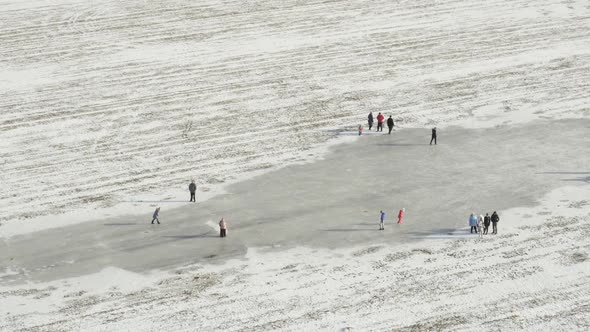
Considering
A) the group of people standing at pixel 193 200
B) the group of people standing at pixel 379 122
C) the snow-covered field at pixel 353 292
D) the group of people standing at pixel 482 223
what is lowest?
the snow-covered field at pixel 353 292

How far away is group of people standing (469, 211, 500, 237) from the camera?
36906 mm

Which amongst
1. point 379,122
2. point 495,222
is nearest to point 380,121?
point 379,122

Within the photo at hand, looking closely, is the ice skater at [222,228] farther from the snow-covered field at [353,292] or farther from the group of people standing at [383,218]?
the group of people standing at [383,218]

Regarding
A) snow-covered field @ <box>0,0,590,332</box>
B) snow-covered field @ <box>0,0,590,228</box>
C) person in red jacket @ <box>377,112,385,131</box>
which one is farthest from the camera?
person in red jacket @ <box>377,112,385,131</box>

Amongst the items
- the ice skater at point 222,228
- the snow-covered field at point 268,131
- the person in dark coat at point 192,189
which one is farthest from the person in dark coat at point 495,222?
the person in dark coat at point 192,189

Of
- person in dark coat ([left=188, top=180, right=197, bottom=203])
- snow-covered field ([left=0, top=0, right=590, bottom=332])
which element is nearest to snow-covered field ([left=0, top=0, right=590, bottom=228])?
snow-covered field ([left=0, top=0, right=590, bottom=332])

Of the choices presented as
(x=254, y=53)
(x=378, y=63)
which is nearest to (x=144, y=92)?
(x=254, y=53)

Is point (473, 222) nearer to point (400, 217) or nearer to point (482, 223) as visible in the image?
point (482, 223)

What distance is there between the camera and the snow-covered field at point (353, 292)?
31.3 metres

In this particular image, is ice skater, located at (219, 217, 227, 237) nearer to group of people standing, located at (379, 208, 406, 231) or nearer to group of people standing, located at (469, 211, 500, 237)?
group of people standing, located at (379, 208, 406, 231)

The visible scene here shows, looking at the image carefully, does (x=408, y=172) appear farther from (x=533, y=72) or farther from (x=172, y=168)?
(x=533, y=72)

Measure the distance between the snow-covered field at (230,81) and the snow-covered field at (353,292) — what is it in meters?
7.29

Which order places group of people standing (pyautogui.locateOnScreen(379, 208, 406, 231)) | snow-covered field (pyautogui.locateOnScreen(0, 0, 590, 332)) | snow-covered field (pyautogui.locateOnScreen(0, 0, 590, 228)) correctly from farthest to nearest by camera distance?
snow-covered field (pyautogui.locateOnScreen(0, 0, 590, 228))
group of people standing (pyautogui.locateOnScreen(379, 208, 406, 231))
snow-covered field (pyautogui.locateOnScreen(0, 0, 590, 332))

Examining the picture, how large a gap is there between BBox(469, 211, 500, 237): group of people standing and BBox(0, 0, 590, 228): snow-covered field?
11.0m
